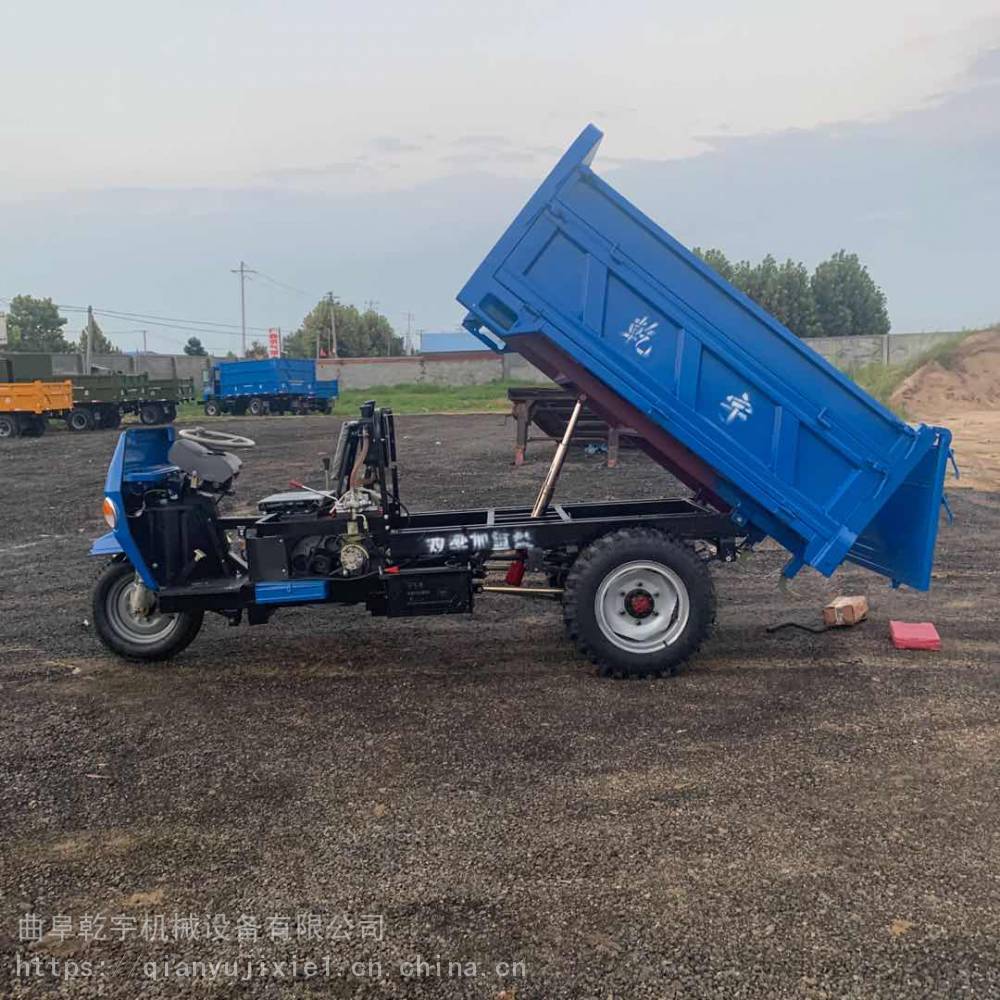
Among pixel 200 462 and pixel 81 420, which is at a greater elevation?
pixel 81 420

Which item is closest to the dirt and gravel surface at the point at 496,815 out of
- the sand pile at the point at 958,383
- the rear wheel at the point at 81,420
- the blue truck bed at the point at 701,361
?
the blue truck bed at the point at 701,361

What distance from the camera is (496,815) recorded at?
147 inches

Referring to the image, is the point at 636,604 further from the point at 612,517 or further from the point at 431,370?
the point at 431,370

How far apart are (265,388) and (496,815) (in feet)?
124

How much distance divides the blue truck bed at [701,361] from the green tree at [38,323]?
2820 inches

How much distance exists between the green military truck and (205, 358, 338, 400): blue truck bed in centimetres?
769

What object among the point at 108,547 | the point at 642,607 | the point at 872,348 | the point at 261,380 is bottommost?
the point at 642,607

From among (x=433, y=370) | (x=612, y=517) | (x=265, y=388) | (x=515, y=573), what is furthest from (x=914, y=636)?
(x=433, y=370)

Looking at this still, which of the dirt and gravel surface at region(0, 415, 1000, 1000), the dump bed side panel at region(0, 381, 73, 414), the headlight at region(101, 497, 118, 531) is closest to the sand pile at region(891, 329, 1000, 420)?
the dirt and gravel surface at region(0, 415, 1000, 1000)

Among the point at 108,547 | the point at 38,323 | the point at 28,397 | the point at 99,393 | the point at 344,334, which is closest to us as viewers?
the point at 108,547

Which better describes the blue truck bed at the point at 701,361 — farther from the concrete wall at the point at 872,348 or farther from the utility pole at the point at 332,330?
the utility pole at the point at 332,330

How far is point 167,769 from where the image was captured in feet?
13.9

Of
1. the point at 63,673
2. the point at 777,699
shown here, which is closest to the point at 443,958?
the point at 777,699

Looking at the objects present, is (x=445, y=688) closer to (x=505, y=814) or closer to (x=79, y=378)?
(x=505, y=814)
